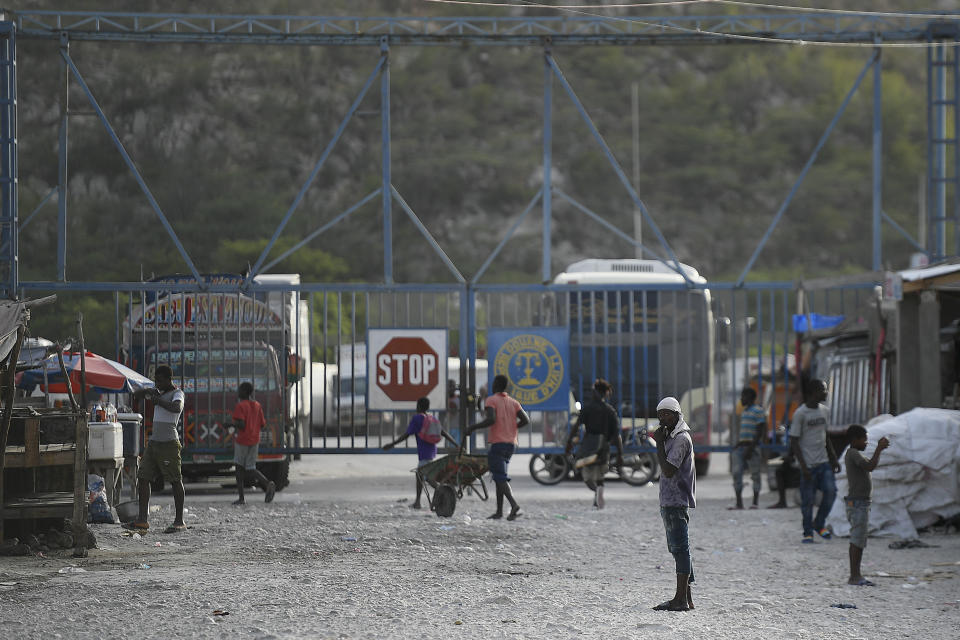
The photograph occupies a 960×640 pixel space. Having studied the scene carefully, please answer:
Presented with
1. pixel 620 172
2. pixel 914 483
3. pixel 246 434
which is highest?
pixel 620 172

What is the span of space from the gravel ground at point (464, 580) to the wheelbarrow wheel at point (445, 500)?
203 mm

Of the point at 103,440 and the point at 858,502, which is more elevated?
the point at 103,440

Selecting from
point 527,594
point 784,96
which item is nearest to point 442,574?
point 527,594

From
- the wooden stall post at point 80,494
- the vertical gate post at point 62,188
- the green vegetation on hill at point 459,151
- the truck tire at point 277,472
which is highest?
the green vegetation on hill at point 459,151

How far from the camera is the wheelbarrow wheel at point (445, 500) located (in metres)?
15.1

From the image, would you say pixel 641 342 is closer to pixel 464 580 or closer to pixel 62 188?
pixel 62 188

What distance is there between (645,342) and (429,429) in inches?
161

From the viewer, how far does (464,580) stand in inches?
414

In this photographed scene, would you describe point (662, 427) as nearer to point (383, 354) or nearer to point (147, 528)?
point (147, 528)

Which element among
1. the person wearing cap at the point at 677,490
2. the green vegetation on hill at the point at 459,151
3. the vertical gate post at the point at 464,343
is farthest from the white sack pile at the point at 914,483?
the green vegetation on hill at the point at 459,151

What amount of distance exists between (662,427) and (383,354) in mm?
9217

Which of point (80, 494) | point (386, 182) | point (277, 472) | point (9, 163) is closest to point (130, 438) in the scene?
point (80, 494)

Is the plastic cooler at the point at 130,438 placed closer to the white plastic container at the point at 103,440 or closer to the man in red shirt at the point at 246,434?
the white plastic container at the point at 103,440

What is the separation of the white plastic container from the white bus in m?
7.11
